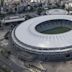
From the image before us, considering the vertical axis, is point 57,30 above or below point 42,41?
below

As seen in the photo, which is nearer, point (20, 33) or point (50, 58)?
point (50, 58)

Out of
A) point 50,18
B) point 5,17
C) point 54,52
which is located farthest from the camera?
point 5,17

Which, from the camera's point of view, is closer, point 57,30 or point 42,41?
point 42,41

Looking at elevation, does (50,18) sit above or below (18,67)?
above

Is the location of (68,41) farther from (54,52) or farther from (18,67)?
(18,67)

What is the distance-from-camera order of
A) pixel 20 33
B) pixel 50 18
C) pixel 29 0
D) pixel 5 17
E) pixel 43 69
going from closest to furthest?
pixel 43 69, pixel 20 33, pixel 50 18, pixel 5 17, pixel 29 0

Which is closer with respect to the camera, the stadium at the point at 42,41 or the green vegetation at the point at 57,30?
the stadium at the point at 42,41

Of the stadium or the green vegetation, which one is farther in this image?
the green vegetation

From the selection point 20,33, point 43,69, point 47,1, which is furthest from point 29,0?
point 43,69
